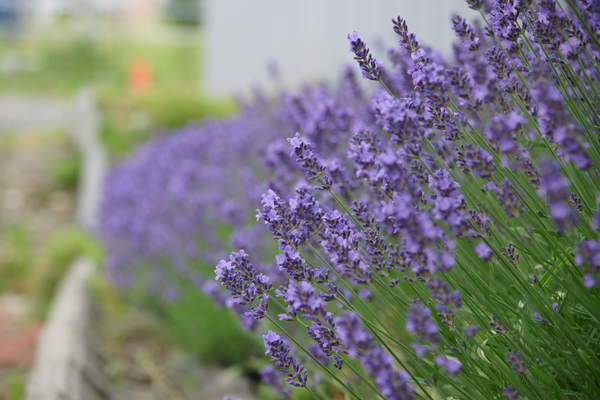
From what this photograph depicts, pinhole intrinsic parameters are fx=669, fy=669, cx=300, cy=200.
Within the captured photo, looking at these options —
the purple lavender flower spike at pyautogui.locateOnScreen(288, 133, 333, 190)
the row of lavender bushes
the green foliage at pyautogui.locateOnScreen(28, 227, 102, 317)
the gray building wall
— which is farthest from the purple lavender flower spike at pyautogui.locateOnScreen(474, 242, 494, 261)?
the gray building wall

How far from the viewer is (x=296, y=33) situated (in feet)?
35.0

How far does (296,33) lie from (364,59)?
31.7 ft

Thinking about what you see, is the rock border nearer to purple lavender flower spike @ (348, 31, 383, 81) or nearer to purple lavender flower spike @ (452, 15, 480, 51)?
purple lavender flower spike @ (348, 31, 383, 81)

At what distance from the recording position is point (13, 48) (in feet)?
69.7

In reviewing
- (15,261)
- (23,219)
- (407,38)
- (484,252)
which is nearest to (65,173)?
(23,219)

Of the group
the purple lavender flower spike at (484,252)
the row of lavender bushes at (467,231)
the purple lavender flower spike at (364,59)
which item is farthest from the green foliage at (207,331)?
the purple lavender flower spike at (484,252)

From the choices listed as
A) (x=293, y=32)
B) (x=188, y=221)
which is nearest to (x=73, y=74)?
(x=293, y=32)

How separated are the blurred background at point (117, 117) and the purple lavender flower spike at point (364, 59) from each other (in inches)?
58.1

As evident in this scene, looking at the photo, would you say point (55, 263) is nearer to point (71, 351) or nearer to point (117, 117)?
point (71, 351)

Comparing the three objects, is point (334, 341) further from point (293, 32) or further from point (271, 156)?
point (293, 32)

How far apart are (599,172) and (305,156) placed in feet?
1.90

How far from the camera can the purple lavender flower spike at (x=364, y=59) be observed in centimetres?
129

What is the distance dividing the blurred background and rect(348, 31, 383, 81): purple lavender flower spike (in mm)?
1475

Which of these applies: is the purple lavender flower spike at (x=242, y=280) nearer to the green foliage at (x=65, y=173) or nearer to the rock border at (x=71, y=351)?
the rock border at (x=71, y=351)
